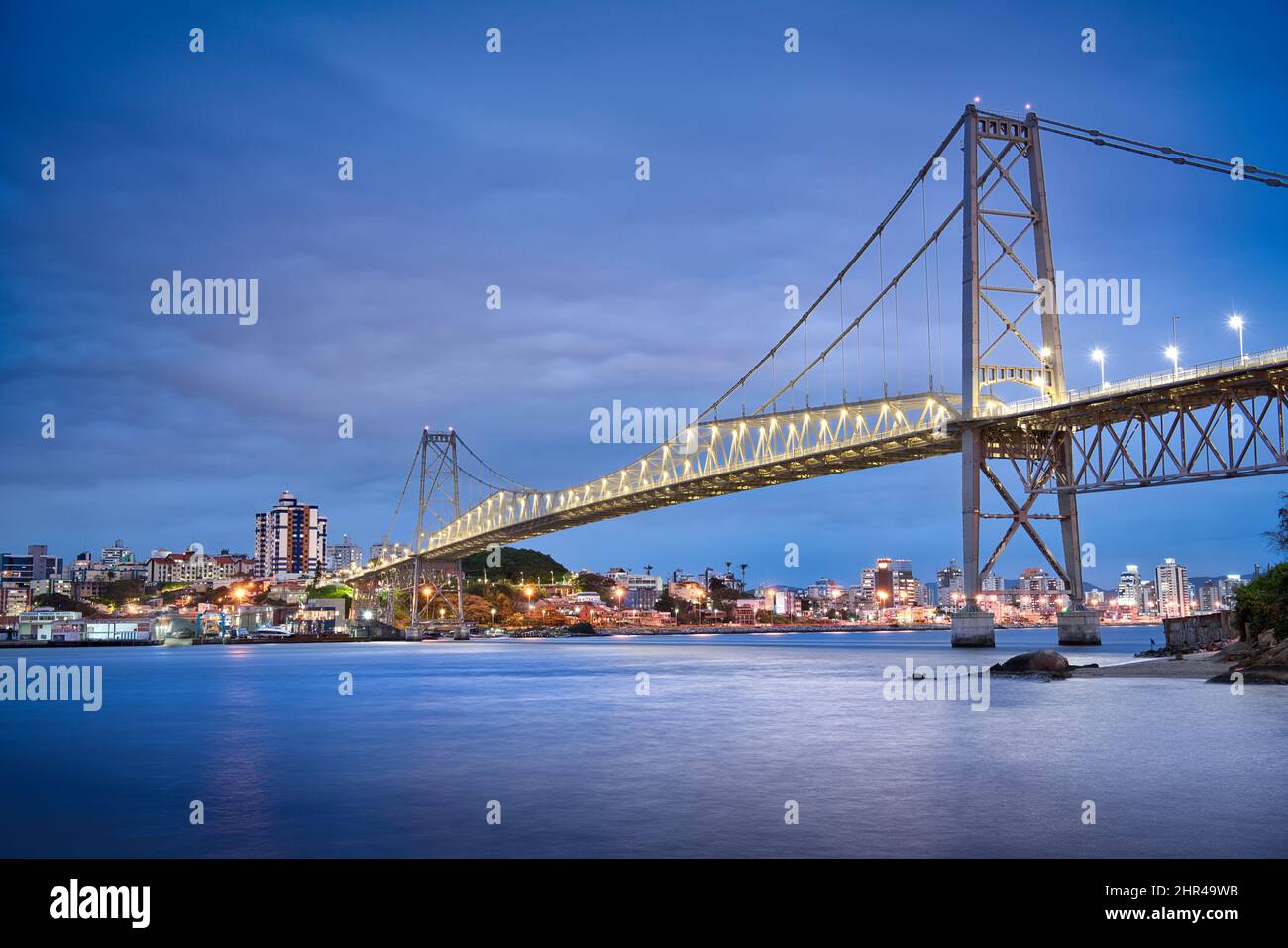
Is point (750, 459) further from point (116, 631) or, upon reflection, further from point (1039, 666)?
point (116, 631)

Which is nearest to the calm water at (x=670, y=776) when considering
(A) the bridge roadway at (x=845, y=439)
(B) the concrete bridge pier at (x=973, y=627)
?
(A) the bridge roadway at (x=845, y=439)

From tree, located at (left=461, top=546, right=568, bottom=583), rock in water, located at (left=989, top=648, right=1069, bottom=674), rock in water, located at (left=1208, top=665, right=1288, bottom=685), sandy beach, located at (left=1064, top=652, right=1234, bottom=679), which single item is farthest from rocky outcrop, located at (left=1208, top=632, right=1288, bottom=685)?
tree, located at (left=461, top=546, right=568, bottom=583)

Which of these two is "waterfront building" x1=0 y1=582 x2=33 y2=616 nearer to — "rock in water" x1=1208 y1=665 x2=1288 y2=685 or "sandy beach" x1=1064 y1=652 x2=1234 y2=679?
"sandy beach" x1=1064 y1=652 x2=1234 y2=679

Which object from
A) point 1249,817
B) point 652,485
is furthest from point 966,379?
point 1249,817

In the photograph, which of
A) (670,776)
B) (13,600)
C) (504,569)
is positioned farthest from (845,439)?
(13,600)

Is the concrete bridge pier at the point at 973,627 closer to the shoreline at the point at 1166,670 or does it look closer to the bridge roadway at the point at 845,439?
the bridge roadway at the point at 845,439
